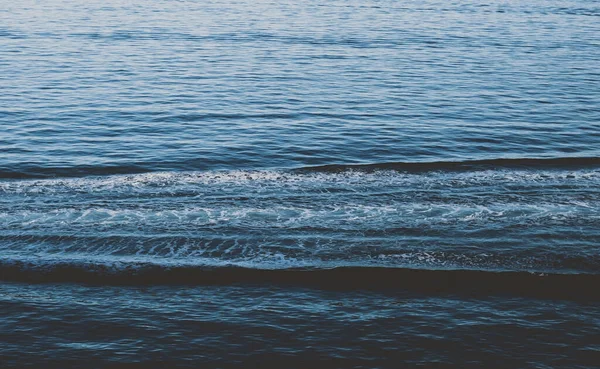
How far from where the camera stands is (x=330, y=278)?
719 inches

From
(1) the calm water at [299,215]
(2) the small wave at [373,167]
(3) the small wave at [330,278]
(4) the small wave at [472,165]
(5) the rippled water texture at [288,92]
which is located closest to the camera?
(1) the calm water at [299,215]

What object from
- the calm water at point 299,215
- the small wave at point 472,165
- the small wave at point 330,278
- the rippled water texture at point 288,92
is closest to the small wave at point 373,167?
the small wave at point 472,165

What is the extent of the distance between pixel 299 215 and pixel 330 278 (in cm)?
394

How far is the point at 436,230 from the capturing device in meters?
20.9

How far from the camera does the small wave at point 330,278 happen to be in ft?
58.5

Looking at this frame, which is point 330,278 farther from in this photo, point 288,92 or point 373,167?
point 288,92

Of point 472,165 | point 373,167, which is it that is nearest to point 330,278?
point 373,167

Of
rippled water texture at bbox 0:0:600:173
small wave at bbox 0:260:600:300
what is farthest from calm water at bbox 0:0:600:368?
rippled water texture at bbox 0:0:600:173

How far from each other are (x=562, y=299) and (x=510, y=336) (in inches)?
84.7

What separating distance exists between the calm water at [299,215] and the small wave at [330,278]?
0.05 m

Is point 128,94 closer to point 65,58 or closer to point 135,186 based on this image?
point 65,58

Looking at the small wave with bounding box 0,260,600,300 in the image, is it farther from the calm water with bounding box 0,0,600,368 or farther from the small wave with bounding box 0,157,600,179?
the small wave with bounding box 0,157,600,179

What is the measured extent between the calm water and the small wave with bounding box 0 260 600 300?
5 cm

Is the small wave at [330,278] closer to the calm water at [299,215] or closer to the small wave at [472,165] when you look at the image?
the calm water at [299,215]
